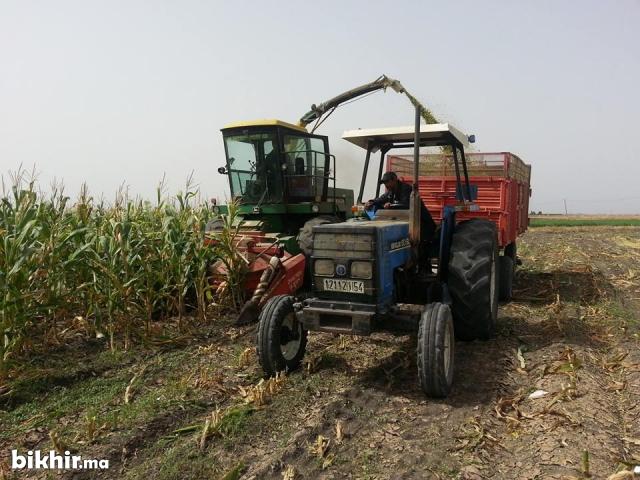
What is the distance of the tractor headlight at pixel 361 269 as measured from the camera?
4043 mm

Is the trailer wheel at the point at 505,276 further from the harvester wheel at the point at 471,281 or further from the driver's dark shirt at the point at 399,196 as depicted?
the driver's dark shirt at the point at 399,196

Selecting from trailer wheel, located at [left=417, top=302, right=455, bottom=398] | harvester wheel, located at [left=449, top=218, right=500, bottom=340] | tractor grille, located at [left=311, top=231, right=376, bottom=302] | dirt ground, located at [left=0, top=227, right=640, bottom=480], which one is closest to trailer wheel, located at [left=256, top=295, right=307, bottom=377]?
dirt ground, located at [left=0, top=227, right=640, bottom=480]

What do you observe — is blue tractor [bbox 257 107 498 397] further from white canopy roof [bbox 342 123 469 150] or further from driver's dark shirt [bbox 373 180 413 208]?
driver's dark shirt [bbox 373 180 413 208]

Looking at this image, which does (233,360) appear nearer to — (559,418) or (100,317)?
(100,317)

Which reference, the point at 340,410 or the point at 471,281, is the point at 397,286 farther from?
the point at 340,410

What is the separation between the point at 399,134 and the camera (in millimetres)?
5223

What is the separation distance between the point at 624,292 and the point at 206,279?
6.28 meters

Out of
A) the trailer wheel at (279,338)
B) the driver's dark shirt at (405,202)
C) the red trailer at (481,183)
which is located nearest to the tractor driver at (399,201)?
the driver's dark shirt at (405,202)

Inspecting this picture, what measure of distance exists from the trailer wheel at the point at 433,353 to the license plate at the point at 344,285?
537 mm

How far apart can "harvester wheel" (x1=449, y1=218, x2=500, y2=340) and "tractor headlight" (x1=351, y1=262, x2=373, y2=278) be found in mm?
1009

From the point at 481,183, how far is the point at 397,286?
10.8 feet

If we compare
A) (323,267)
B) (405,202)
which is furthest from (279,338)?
(405,202)

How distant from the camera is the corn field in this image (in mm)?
4500

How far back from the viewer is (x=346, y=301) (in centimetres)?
416
